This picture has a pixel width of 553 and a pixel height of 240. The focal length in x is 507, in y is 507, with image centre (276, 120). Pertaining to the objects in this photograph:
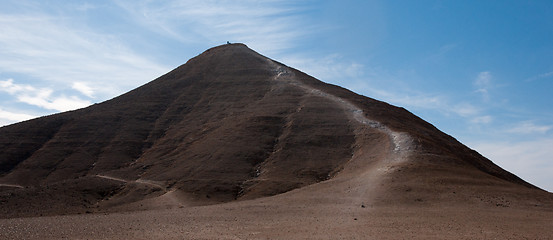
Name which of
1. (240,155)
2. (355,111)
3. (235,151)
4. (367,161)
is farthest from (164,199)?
(355,111)

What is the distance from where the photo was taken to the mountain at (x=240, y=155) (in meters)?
39.2

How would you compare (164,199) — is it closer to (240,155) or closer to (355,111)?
(240,155)

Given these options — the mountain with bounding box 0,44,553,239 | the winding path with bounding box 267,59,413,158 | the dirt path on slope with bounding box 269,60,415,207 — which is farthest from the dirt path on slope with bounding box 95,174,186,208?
the winding path with bounding box 267,59,413,158

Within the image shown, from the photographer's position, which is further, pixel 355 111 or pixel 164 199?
pixel 355 111

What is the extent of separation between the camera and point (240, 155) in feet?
172

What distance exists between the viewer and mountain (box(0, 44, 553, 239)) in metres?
39.2

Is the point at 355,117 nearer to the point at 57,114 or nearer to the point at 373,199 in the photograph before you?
the point at 373,199

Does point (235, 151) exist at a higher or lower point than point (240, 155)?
higher

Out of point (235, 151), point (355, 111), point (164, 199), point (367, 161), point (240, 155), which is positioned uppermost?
point (355, 111)

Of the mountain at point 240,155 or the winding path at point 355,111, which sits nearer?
the mountain at point 240,155

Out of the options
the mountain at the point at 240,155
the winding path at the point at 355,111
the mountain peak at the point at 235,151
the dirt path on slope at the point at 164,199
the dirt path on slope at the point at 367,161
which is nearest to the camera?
the dirt path on slope at the point at 367,161

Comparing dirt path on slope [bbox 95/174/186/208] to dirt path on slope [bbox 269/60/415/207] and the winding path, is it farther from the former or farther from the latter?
the winding path

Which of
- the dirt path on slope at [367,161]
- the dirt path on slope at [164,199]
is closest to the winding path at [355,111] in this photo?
the dirt path on slope at [367,161]

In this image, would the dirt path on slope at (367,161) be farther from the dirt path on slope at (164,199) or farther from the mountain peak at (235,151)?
the dirt path on slope at (164,199)
